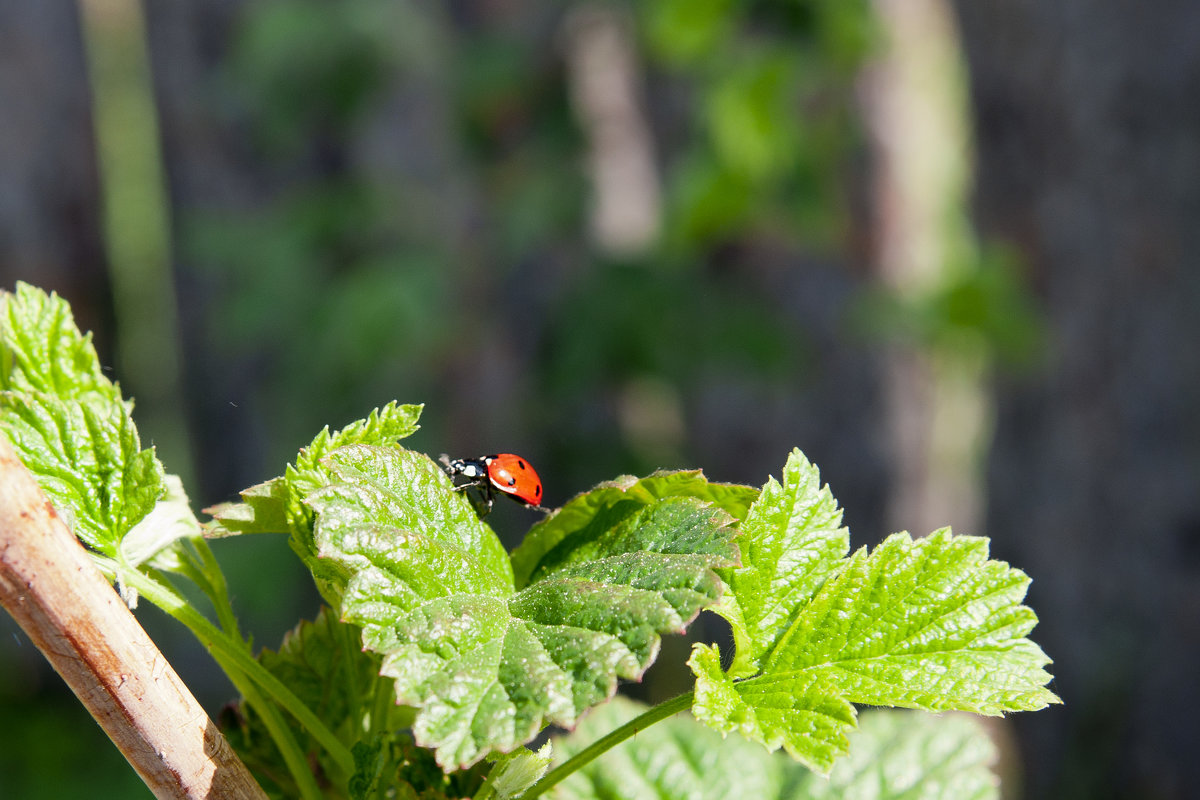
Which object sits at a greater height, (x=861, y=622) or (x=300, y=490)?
(x=300, y=490)

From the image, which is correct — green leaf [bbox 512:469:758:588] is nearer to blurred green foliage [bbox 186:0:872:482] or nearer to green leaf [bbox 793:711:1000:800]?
green leaf [bbox 793:711:1000:800]

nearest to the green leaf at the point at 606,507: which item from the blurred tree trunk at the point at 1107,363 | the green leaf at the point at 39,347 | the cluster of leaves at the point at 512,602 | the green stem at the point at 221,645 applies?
the cluster of leaves at the point at 512,602

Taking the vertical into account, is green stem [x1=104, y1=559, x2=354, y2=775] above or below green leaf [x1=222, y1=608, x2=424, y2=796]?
above

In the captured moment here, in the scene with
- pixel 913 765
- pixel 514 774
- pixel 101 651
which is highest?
pixel 101 651

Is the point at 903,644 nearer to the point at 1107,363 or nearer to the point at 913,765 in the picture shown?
the point at 913,765

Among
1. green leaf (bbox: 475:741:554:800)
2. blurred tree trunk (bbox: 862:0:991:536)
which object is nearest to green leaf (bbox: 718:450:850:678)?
green leaf (bbox: 475:741:554:800)

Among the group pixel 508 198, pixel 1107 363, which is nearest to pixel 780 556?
pixel 508 198
